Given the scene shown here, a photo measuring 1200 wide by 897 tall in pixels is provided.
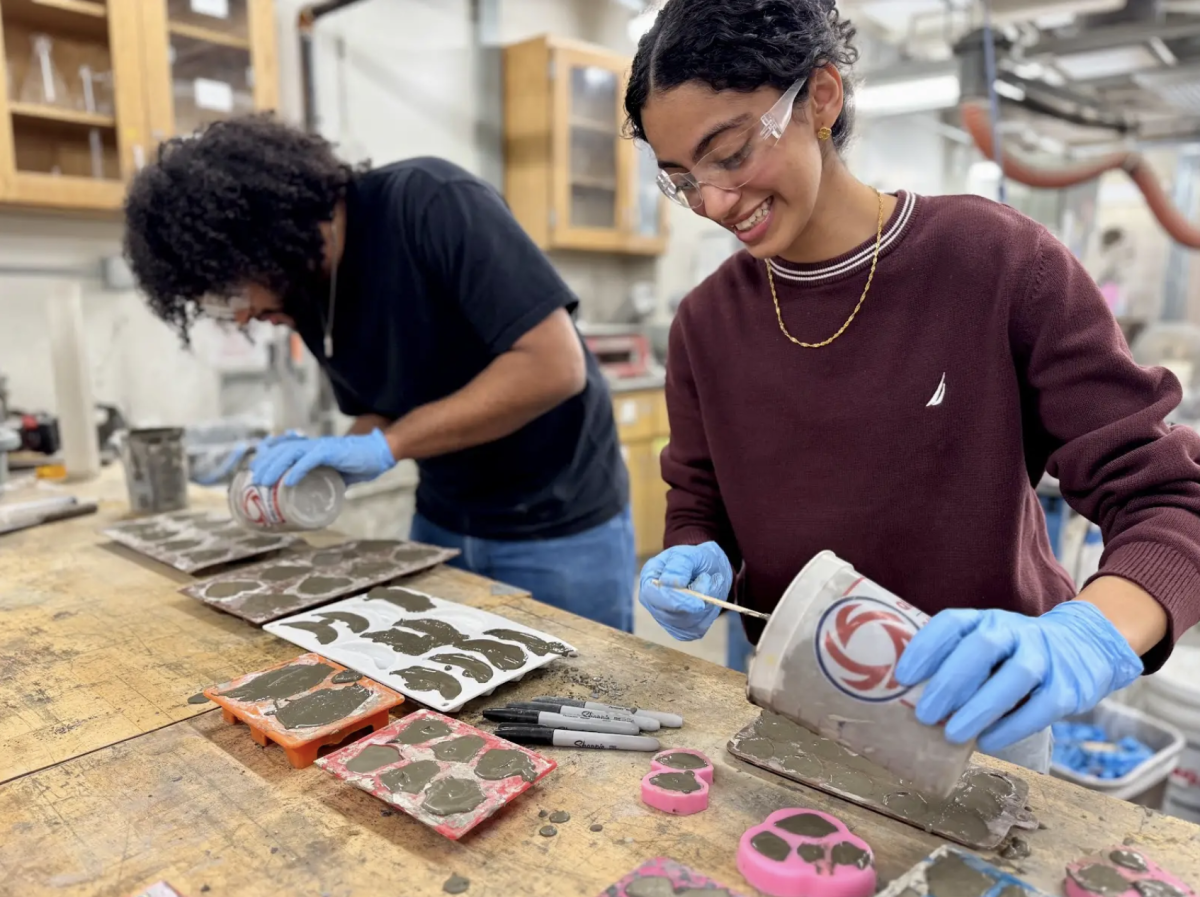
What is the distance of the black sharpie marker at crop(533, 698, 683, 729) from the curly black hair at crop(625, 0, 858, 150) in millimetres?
695

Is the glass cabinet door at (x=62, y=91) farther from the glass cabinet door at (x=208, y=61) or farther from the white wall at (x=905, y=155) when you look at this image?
the white wall at (x=905, y=155)

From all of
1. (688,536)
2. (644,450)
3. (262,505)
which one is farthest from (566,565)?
(644,450)

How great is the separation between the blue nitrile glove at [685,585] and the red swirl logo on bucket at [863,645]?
0.33 meters

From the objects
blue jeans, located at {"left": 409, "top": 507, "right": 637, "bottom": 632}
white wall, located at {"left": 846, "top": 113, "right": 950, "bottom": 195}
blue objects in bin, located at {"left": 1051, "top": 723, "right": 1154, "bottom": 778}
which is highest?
white wall, located at {"left": 846, "top": 113, "right": 950, "bottom": 195}

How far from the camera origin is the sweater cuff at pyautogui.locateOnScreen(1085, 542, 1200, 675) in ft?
2.54

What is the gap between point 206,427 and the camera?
8.46ft

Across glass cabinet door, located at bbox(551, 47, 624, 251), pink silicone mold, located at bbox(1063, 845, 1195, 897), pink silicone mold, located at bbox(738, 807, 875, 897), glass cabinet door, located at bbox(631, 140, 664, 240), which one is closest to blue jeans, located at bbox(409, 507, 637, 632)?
pink silicone mold, located at bbox(738, 807, 875, 897)

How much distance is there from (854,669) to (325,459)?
3.33 feet

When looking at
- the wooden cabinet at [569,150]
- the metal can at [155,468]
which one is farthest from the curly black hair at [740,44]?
the wooden cabinet at [569,150]

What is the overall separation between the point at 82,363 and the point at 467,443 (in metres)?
1.26

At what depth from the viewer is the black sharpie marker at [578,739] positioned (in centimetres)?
83

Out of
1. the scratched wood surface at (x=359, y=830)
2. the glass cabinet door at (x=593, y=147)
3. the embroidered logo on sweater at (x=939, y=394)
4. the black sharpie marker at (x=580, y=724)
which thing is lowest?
the scratched wood surface at (x=359, y=830)

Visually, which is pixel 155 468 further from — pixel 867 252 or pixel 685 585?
pixel 867 252

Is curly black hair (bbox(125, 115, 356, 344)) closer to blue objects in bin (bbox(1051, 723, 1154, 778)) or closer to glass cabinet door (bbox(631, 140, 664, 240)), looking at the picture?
blue objects in bin (bbox(1051, 723, 1154, 778))
